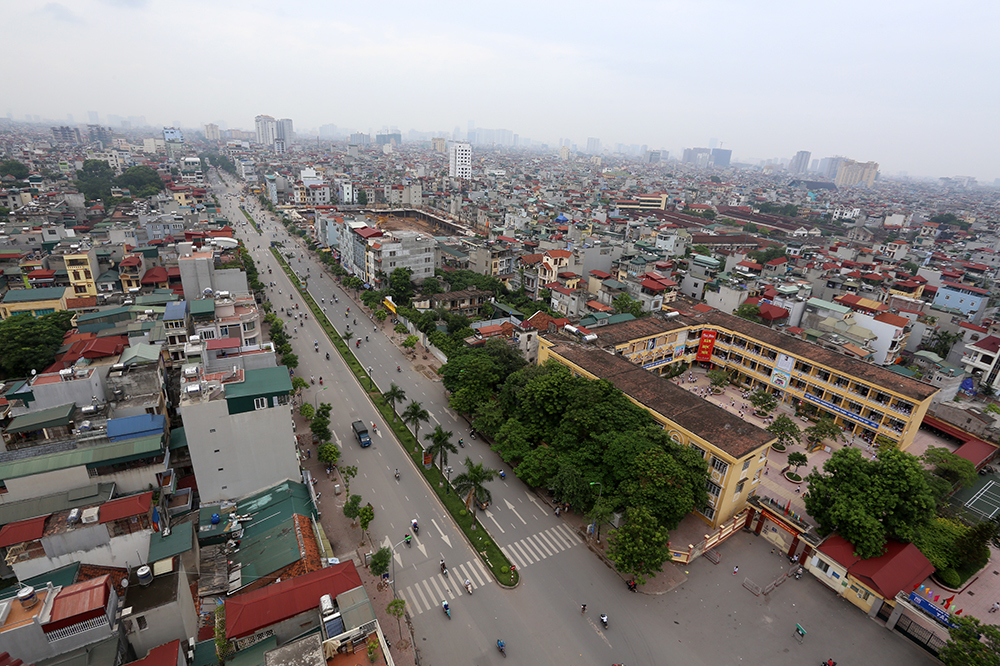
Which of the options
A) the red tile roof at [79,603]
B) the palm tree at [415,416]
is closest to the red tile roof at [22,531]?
the red tile roof at [79,603]

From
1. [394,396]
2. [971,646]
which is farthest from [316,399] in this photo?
[971,646]

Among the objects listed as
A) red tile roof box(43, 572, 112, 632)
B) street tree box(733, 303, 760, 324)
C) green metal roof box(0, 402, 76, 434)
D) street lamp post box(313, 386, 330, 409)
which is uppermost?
street tree box(733, 303, 760, 324)

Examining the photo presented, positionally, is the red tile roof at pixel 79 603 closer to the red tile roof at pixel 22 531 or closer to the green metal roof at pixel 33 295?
the red tile roof at pixel 22 531

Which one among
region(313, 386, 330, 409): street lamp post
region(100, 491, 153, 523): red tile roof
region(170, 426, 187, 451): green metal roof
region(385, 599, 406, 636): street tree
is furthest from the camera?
region(313, 386, 330, 409): street lamp post

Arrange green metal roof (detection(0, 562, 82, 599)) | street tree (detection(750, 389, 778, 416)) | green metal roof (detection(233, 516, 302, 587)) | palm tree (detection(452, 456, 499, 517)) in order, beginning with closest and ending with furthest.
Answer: green metal roof (detection(0, 562, 82, 599)) → green metal roof (detection(233, 516, 302, 587)) → palm tree (detection(452, 456, 499, 517)) → street tree (detection(750, 389, 778, 416))

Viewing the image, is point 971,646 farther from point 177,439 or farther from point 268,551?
point 177,439

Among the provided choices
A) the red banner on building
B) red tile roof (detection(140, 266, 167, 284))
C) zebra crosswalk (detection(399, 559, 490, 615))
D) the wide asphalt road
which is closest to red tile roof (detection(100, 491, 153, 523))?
the wide asphalt road

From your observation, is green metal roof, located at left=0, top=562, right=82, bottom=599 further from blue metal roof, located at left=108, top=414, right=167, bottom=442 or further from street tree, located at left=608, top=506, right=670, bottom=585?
street tree, located at left=608, top=506, right=670, bottom=585
